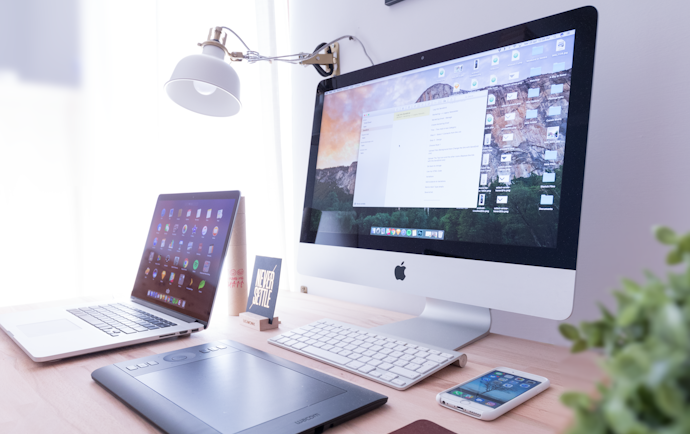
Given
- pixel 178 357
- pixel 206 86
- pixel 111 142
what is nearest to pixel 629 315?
pixel 178 357

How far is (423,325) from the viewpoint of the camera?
2.84 ft

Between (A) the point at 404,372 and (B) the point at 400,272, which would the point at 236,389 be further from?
(B) the point at 400,272

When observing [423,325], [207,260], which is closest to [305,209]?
[207,260]

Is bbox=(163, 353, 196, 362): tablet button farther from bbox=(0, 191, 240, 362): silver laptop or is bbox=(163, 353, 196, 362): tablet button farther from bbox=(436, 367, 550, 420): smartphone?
bbox=(436, 367, 550, 420): smartphone

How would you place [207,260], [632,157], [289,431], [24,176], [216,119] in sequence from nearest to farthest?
1. [289,431]
2. [632,157]
3. [207,260]
4. [24,176]
5. [216,119]

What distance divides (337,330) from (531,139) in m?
0.49

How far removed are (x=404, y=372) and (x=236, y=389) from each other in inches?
9.3

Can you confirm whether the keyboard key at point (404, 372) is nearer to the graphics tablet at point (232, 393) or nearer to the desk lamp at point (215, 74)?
the graphics tablet at point (232, 393)

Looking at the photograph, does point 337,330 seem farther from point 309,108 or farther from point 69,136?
point 69,136

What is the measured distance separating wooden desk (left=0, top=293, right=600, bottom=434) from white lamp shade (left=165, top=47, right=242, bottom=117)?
0.60 metres

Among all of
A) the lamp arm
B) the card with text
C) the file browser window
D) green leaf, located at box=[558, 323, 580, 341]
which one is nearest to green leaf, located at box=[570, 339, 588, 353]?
green leaf, located at box=[558, 323, 580, 341]

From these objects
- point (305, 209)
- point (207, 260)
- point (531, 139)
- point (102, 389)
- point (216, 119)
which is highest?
point (216, 119)

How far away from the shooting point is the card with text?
0.93 metres

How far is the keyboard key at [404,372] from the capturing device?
0.60 meters
